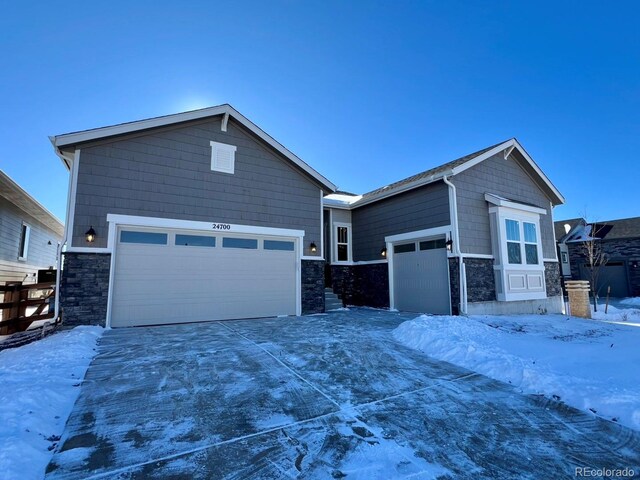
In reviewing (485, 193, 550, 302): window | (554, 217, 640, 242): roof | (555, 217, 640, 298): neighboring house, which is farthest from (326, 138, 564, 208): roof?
(554, 217, 640, 242): roof

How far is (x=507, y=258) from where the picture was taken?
33.2 feet

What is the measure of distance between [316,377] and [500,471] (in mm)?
2270

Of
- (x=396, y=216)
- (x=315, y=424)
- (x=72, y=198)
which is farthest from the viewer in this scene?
(x=396, y=216)

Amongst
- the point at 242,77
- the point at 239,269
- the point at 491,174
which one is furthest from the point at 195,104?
the point at 491,174

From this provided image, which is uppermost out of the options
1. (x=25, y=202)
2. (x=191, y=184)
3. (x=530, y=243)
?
(x=25, y=202)

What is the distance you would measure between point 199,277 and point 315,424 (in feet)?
21.1

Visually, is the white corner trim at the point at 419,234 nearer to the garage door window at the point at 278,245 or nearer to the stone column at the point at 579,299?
the garage door window at the point at 278,245

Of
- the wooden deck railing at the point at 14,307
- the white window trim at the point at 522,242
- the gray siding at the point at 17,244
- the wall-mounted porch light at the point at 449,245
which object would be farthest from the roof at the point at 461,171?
the gray siding at the point at 17,244

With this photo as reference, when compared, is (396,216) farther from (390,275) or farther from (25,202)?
(25,202)

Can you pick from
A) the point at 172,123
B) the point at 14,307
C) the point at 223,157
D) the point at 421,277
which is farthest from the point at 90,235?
the point at 421,277

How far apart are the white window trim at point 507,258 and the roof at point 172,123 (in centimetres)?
566

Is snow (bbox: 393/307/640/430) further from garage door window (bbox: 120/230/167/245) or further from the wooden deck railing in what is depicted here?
the wooden deck railing

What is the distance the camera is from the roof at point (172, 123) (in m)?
7.10

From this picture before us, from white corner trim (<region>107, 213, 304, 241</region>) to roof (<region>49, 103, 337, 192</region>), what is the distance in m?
1.84
